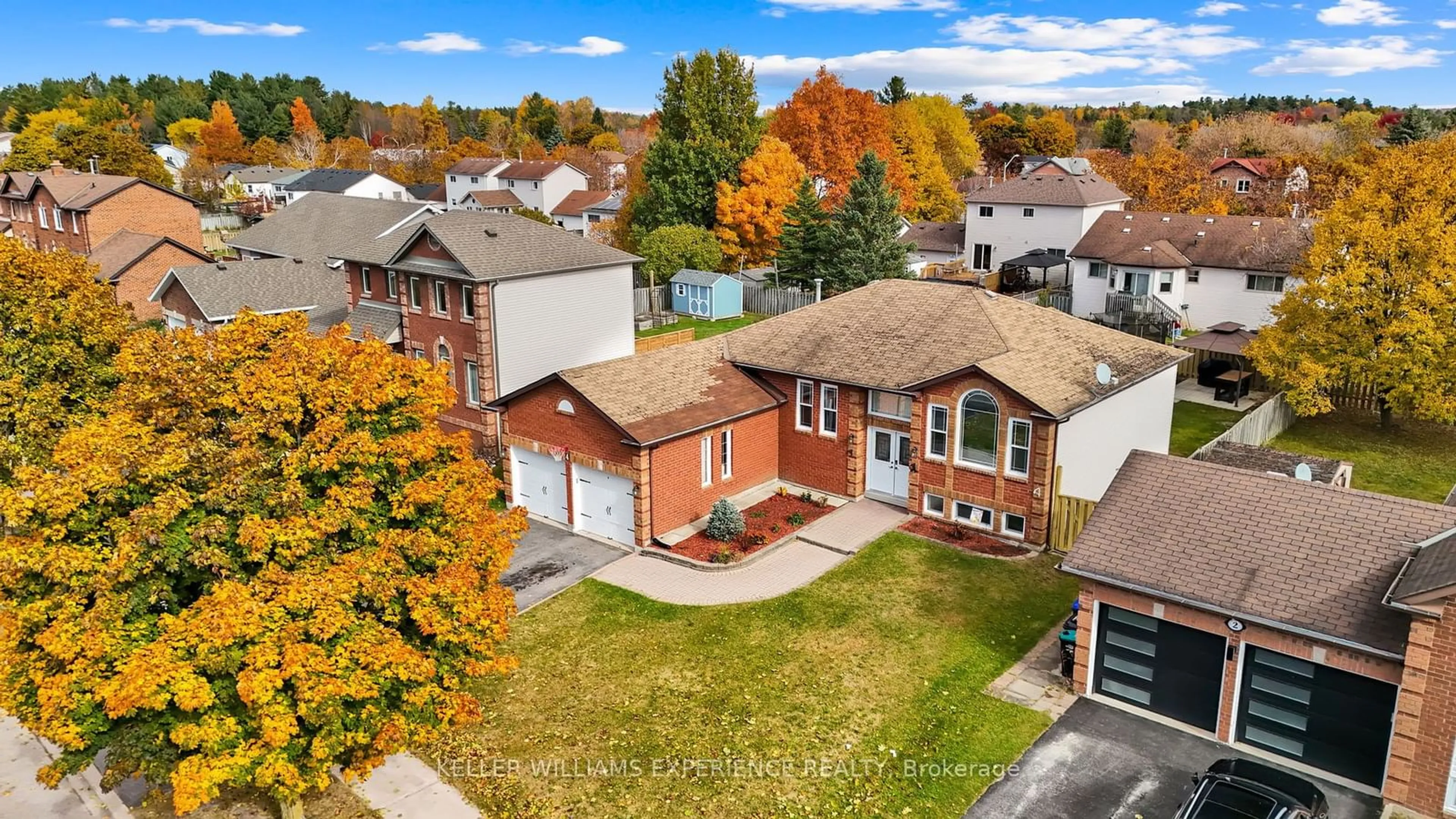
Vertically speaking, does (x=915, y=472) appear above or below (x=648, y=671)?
above

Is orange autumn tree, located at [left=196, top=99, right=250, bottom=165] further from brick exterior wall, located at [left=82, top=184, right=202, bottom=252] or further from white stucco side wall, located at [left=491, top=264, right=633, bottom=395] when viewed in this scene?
white stucco side wall, located at [left=491, top=264, right=633, bottom=395]

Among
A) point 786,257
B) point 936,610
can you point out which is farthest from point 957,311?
point 786,257

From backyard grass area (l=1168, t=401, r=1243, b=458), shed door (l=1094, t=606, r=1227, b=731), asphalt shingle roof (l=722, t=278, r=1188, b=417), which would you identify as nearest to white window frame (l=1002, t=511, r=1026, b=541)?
asphalt shingle roof (l=722, t=278, r=1188, b=417)

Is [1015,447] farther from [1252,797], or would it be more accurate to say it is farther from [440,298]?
[440,298]

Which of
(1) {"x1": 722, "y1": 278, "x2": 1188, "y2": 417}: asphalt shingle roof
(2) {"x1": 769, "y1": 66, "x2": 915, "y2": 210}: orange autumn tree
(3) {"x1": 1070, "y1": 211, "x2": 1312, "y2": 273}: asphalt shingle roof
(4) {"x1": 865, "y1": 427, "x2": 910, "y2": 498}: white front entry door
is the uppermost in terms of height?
(2) {"x1": 769, "y1": 66, "x2": 915, "y2": 210}: orange autumn tree

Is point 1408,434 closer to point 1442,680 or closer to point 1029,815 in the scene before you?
point 1442,680

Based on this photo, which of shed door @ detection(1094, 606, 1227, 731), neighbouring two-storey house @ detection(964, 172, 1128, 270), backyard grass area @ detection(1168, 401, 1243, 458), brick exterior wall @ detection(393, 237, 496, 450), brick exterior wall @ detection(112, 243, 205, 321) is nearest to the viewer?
shed door @ detection(1094, 606, 1227, 731)
